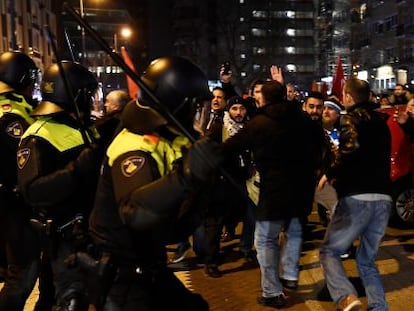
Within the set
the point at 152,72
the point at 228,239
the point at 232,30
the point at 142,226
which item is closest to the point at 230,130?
the point at 228,239

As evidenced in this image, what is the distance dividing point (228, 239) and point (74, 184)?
14.5 ft

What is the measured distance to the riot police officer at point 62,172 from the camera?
318cm

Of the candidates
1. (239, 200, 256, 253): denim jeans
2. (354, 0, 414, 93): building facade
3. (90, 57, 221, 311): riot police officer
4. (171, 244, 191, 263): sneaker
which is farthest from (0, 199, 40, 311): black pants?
(354, 0, 414, 93): building facade

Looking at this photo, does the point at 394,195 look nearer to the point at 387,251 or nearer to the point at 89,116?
the point at 387,251

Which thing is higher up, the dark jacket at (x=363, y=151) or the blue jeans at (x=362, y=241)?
the dark jacket at (x=363, y=151)

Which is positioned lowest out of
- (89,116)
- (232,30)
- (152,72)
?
(89,116)

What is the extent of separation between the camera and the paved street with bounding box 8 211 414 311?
16.5 ft

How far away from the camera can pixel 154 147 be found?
243 cm

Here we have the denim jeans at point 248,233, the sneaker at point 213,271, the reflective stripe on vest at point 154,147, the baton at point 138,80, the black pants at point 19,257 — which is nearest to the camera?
the baton at point 138,80

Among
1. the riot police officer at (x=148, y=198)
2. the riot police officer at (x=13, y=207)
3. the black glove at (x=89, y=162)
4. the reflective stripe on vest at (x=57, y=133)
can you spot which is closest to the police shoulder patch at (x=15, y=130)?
the riot police officer at (x=13, y=207)

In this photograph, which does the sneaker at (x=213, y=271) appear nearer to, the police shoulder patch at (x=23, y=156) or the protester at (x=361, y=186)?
the protester at (x=361, y=186)

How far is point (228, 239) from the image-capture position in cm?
738

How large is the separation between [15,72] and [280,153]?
2185 mm

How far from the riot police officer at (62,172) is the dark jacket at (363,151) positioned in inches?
75.0
